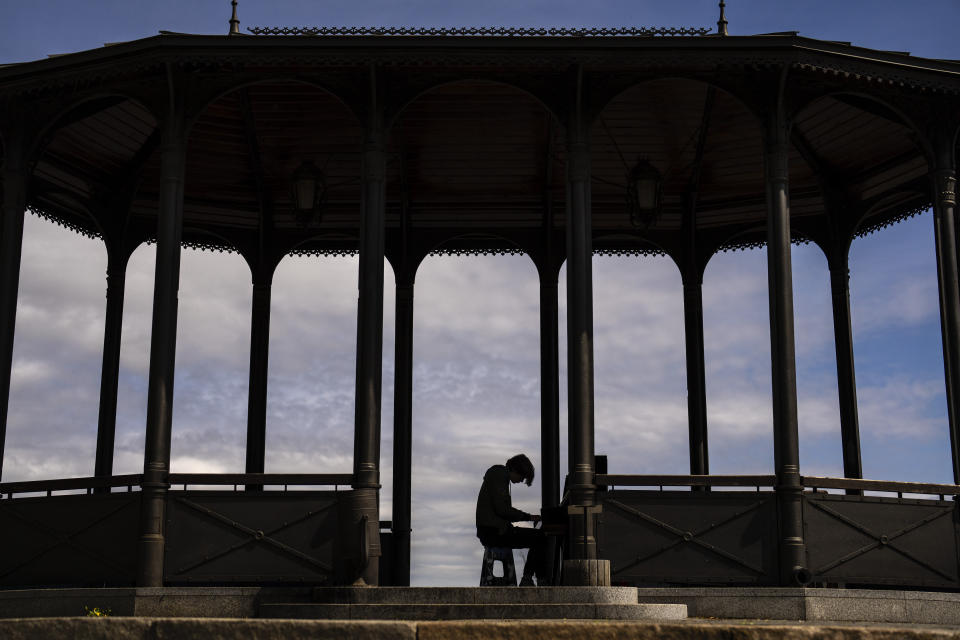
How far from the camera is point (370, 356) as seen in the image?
53.8 ft

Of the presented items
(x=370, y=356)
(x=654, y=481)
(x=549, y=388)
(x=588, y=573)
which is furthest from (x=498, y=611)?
(x=549, y=388)

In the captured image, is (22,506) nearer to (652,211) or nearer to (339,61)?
(339,61)

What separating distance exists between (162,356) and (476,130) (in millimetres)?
7042

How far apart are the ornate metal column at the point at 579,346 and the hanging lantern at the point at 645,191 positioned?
2.84 meters

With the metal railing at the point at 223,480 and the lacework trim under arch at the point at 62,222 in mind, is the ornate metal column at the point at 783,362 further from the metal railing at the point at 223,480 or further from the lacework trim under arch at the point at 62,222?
the lacework trim under arch at the point at 62,222

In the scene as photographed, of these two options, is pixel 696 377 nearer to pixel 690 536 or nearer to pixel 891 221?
pixel 891 221

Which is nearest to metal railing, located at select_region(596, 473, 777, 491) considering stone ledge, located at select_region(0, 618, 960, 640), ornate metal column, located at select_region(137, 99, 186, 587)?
stone ledge, located at select_region(0, 618, 960, 640)

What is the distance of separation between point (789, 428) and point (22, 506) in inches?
402

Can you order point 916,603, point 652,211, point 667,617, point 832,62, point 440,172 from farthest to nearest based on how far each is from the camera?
point 440,172 < point 652,211 < point 832,62 < point 916,603 < point 667,617

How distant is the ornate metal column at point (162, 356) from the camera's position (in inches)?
628

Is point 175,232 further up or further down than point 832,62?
further down

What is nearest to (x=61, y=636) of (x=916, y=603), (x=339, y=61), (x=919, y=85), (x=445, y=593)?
(x=445, y=593)

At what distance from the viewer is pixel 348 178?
22844 millimetres

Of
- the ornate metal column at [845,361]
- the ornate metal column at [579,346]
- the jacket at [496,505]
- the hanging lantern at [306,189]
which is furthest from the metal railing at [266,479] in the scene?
the ornate metal column at [845,361]
